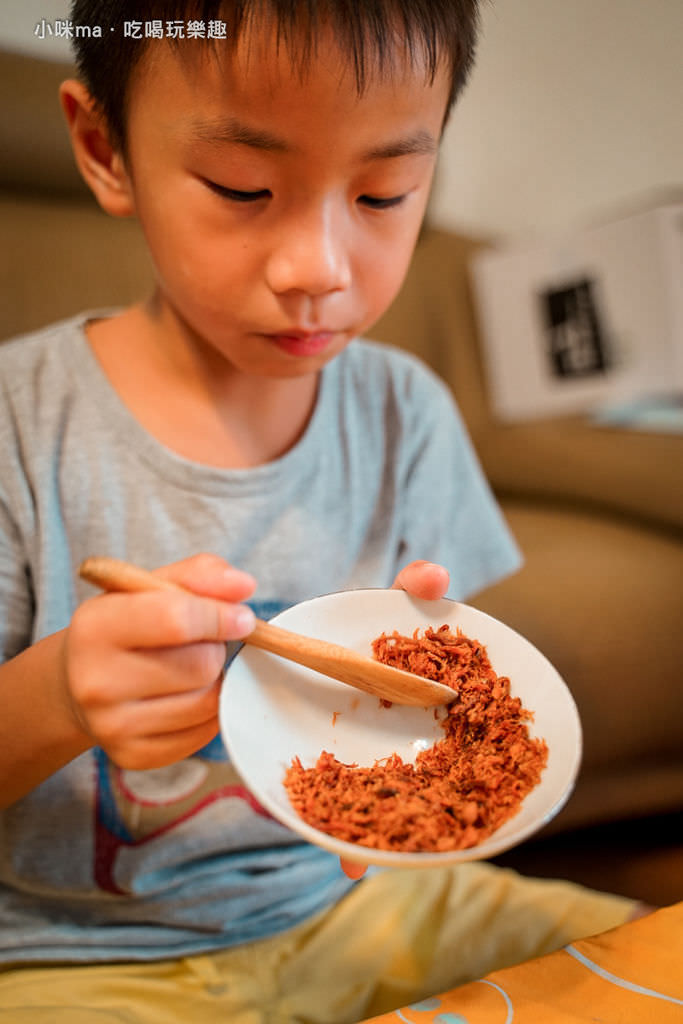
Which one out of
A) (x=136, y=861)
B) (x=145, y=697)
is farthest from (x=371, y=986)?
(x=145, y=697)

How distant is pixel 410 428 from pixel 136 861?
0.44m

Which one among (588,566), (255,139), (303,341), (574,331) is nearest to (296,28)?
(255,139)

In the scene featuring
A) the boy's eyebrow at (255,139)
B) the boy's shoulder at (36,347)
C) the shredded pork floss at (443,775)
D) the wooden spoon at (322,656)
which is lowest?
the shredded pork floss at (443,775)

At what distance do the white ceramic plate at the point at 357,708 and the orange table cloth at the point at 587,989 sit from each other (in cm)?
14

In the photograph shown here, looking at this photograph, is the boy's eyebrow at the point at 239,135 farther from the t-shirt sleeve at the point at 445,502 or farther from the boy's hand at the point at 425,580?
the t-shirt sleeve at the point at 445,502

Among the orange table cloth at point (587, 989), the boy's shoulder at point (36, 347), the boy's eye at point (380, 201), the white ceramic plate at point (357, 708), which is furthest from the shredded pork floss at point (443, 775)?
the boy's shoulder at point (36, 347)

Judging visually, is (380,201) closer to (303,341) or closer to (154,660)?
(303,341)

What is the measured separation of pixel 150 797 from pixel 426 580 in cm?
32

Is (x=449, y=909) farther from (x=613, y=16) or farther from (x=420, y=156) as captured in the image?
(x=613, y=16)

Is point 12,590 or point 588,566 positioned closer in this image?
point 12,590

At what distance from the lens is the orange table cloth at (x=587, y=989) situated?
414 mm

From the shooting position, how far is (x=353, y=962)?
553mm

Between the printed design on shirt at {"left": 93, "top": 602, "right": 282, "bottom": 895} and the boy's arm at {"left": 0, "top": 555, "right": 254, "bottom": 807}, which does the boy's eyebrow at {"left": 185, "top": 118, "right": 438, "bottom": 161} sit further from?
the printed design on shirt at {"left": 93, "top": 602, "right": 282, "bottom": 895}

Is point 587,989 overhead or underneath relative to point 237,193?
underneath
